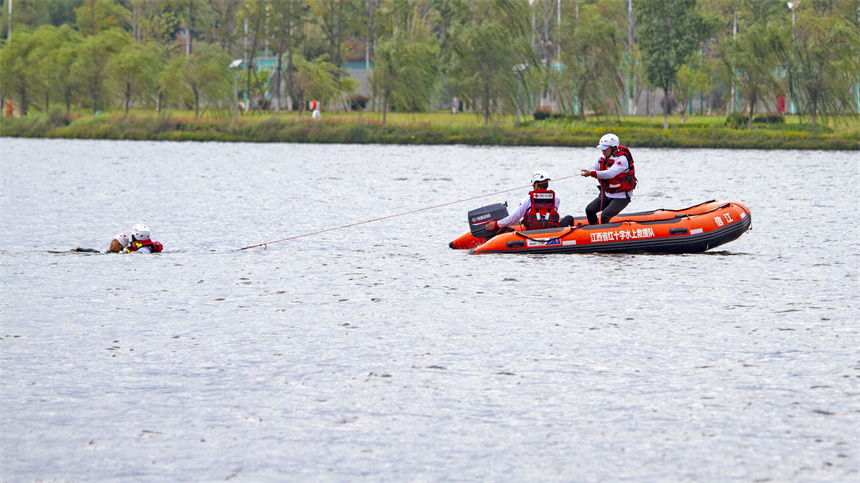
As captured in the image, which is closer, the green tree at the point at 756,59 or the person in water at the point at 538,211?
the person in water at the point at 538,211

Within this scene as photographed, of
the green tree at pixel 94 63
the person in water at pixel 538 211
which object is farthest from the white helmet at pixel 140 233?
the green tree at pixel 94 63

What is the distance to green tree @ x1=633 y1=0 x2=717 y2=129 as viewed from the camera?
60.0 m

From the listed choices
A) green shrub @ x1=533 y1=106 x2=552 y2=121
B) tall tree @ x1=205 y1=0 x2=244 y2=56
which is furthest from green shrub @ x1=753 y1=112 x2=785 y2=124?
tall tree @ x1=205 y1=0 x2=244 y2=56

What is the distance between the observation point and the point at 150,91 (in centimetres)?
6862

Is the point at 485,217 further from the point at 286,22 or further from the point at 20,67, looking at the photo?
the point at 20,67

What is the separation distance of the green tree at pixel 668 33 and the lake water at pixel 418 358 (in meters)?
36.6

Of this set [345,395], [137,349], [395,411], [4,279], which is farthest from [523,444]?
[4,279]

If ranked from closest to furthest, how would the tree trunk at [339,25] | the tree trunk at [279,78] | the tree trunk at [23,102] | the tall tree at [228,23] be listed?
the tree trunk at [279,78], the tree trunk at [23,102], the tree trunk at [339,25], the tall tree at [228,23]

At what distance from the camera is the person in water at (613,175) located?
1731cm

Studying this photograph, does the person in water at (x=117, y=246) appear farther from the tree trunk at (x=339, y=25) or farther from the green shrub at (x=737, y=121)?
the tree trunk at (x=339, y=25)

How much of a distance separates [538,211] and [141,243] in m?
7.18

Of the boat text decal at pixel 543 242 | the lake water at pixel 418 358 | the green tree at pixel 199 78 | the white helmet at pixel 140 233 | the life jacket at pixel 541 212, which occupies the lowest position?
the lake water at pixel 418 358

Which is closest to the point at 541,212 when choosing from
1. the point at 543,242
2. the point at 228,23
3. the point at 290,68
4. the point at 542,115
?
the point at 543,242

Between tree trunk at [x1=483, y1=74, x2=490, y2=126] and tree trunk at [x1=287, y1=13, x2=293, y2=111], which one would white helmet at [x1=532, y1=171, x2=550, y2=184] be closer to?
tree trunk at [x1=483, y1=74, x2=490, y2=126]
